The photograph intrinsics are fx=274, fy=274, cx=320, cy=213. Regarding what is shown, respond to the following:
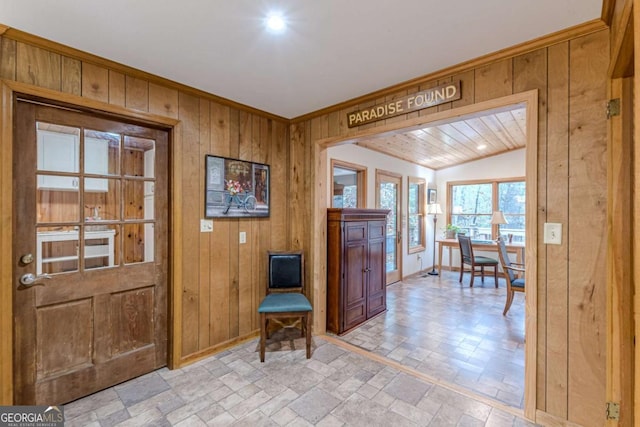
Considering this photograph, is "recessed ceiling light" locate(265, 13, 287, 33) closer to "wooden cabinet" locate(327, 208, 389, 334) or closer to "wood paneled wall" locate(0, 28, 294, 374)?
"wood paneled wall" locate(0, 28, 294, 374)

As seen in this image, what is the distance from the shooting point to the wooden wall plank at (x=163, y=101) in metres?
2.23

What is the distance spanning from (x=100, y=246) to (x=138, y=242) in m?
0.25

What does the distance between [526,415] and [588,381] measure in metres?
0.44

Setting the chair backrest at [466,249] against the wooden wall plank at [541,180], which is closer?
the wooden wall plank at [541,180]

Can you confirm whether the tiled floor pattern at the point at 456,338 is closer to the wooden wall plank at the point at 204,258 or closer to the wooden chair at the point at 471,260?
the wooden chair at the point at 471,260

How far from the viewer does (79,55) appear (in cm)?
187

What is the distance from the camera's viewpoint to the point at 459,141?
452cm

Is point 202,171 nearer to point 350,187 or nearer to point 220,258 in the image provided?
point 220,258

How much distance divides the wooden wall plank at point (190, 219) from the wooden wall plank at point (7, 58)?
971 millimetres

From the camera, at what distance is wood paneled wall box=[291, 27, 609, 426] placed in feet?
5.19

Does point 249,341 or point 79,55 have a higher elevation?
point 79,55

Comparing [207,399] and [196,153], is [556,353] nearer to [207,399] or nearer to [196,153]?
[207,399]

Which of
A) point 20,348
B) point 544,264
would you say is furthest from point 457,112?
point 20,348

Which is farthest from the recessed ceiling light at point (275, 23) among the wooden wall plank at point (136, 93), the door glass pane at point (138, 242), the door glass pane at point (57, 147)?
the door glass pane at point (138, 242)
